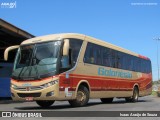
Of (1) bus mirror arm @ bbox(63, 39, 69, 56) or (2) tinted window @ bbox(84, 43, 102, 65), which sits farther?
(2) tinted window @ bbox(84, 43, 102, 65)

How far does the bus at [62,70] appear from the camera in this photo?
14.2m

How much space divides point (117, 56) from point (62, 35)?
20.8 feet

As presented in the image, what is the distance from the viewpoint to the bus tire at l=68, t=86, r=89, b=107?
51.0 ft

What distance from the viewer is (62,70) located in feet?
47.5

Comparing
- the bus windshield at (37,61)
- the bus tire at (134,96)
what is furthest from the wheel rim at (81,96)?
the bus tire at (134,96)

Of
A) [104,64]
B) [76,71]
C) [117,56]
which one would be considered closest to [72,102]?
[76,71]

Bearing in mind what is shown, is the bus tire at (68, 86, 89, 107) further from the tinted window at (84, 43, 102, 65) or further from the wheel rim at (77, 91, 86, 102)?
the tinted window at (84, 43, 102, 65)

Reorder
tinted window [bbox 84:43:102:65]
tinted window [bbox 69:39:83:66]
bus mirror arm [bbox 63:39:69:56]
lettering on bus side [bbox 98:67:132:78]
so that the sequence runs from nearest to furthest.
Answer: bus mirror arm [bbox 63:39:69:56] < tinted window [bbox 69:39:83:66] < tinted window [bbox 84:43:102:65] < lettering on bus side [bbox 98:67:132:78]

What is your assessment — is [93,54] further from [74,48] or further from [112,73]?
[112,73]

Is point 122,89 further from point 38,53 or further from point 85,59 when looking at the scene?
point 38,53

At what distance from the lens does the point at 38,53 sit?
49.2 feet

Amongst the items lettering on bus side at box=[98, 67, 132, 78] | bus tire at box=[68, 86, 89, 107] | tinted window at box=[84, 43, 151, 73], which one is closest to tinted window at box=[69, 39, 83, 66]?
tinted window at box=[84, 43, 151, 73]

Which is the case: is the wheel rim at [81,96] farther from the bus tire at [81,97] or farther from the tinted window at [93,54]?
the tinted window at [93,54]

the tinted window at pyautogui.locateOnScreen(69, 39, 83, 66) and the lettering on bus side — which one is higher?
the tinted window at pyautogui.locateOnScreen(69, 39, 83, 66)
